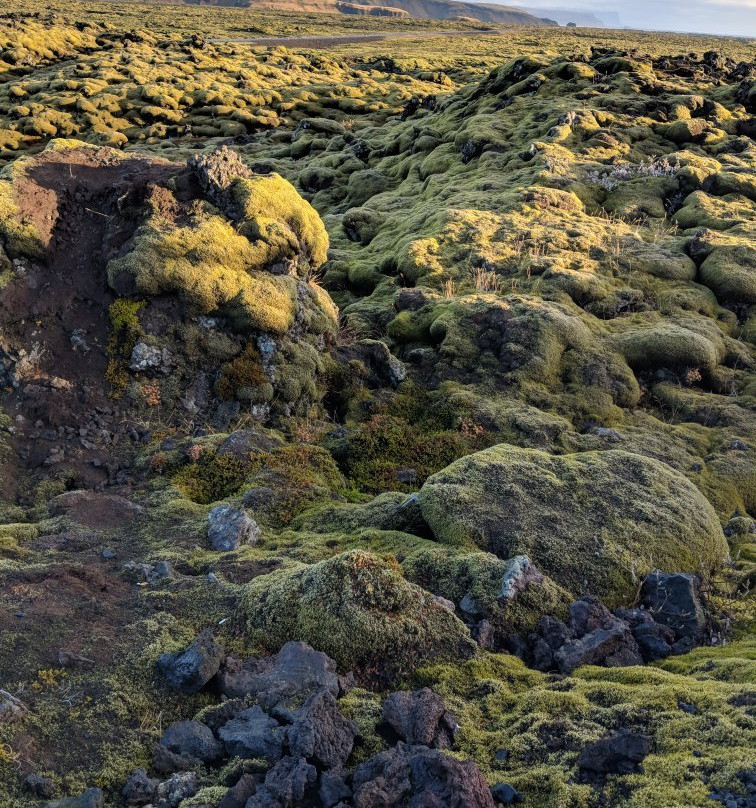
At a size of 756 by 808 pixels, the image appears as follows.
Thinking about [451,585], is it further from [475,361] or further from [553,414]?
[475,361]

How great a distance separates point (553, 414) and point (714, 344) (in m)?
6.24

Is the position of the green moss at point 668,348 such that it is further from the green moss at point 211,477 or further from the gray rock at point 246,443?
the green moss at point 211,477

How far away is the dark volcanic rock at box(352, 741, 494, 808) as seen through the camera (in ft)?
17.5

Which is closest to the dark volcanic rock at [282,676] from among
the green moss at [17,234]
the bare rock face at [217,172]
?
the green moss at [17,234]

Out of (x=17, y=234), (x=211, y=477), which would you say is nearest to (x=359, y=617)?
(x=211, y=477)

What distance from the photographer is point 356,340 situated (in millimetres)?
18453

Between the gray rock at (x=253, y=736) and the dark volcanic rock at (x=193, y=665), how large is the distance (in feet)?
2.43

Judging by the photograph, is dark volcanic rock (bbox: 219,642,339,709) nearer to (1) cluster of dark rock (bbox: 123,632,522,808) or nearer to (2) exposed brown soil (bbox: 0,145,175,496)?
(1) cluster of dark rock (bbox: 123,632,522,808)

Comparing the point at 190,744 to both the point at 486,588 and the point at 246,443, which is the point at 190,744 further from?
the point at 246,443

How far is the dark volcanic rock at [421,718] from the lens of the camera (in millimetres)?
6457

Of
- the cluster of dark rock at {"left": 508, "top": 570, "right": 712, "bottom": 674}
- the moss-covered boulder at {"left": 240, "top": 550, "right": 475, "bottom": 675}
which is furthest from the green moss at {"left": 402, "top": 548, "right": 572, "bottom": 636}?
the moss-covered boulder at {"left": 240, "top": 550, "right": 475, "bottom": 675}

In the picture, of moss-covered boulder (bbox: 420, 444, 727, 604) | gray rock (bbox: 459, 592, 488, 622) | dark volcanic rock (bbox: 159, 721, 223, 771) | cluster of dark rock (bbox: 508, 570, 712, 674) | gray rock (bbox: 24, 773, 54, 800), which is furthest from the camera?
moss-covered boulder (bbox: 420, 444, 727, 604)

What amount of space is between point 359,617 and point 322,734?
1968 mm

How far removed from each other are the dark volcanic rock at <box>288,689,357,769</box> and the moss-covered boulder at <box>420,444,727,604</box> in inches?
173
